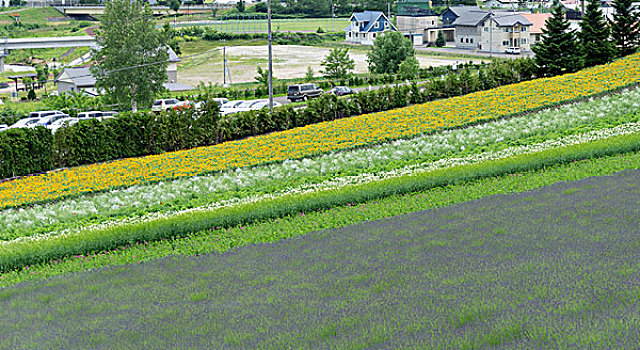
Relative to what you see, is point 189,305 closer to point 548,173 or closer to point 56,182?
→ point 548,173

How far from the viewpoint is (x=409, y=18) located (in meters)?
126

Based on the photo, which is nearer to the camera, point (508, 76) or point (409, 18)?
point (508, 76)

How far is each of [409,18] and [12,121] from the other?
90.5 meters

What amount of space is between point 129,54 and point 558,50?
29732 millimetres

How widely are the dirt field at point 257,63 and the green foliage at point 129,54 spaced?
31735mm

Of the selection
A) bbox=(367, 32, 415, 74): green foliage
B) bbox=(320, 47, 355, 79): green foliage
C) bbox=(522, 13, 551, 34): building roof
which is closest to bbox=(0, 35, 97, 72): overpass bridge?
bbox=(320, 47, 355, 79): green foliage

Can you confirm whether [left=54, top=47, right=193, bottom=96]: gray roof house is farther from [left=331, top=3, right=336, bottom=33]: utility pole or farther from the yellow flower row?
[left=331, top=3, right=336, bottom=33]: utility pole

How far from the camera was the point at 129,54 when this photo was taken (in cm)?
4975

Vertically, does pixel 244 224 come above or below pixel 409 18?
below

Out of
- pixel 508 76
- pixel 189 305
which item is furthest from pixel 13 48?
pixel 189 305

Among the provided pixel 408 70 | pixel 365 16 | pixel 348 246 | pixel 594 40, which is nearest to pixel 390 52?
pixel 408 70

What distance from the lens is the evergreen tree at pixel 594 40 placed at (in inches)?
1837

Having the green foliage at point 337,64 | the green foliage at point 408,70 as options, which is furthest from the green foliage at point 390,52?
the green foliage at point 408,70

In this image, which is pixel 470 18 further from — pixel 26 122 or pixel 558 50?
pixel 26 122
